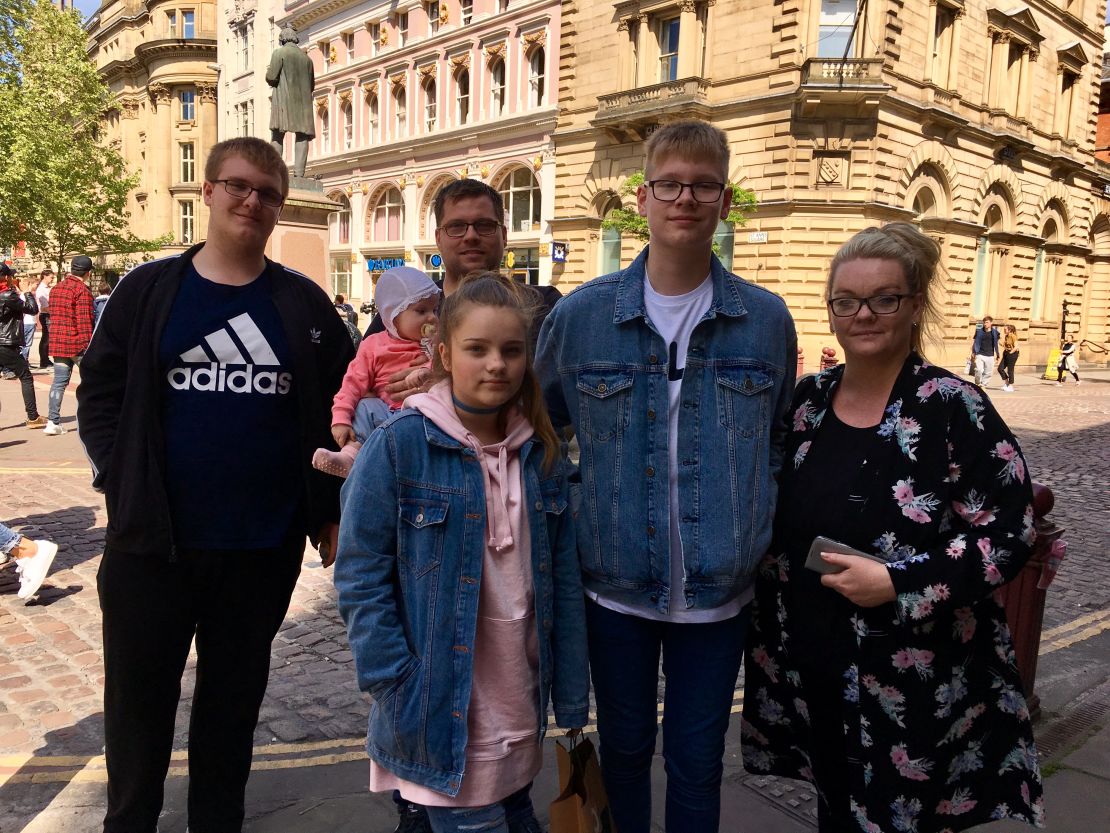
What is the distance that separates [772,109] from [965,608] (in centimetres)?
2426

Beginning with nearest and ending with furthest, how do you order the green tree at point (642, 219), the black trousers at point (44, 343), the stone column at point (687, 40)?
the black trousers at point (44, 343) → the green tree at point (642, 219) → the stone column at point (687, 40)

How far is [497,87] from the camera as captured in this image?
104 feet

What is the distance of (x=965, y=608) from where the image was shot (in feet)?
7.32

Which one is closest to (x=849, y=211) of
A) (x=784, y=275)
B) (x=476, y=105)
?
(x=784, y=275)

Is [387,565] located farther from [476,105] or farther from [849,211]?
[476,105]

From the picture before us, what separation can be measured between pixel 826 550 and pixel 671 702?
0.67 meters

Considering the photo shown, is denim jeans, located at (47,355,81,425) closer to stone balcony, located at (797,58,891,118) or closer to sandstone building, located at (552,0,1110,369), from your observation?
sandstone building, located at (552,0,1110,369)

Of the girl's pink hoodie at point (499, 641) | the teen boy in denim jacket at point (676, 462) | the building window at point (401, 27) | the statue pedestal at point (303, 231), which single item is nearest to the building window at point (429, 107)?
the building window at point (401, 27)

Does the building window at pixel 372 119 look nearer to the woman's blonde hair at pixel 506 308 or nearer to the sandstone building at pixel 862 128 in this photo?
the sandstone building at pixel 862 128

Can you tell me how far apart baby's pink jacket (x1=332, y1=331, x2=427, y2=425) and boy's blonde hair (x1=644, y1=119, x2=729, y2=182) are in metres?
1.11

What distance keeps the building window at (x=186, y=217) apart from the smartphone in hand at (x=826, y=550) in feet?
184

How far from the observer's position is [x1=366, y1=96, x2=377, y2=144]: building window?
37219 millimetres

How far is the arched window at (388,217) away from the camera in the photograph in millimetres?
36469

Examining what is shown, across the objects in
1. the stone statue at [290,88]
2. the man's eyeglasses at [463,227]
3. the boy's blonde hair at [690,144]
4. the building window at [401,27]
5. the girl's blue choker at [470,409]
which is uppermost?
the building window at [401,27]
